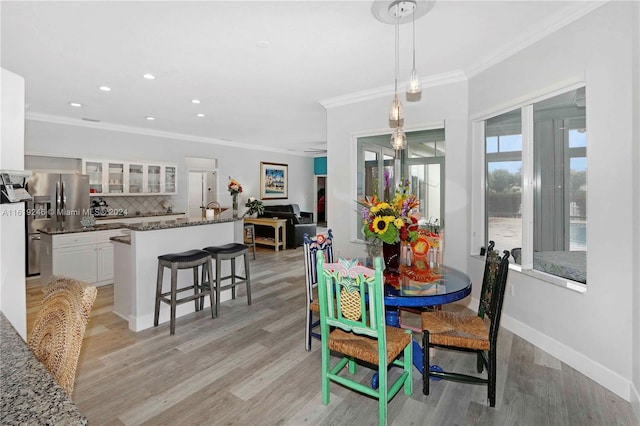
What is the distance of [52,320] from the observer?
1252mm

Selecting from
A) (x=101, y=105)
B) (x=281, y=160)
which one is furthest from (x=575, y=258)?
(x=281, y=160)

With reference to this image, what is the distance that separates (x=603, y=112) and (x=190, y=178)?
742 cm

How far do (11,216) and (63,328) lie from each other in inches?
43.6

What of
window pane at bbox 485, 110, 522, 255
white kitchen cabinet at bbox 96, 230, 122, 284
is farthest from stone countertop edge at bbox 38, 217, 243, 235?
window pane at bbox 485, 110, 522, 255

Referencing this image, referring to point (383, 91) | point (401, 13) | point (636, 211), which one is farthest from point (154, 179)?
point (636, 211)

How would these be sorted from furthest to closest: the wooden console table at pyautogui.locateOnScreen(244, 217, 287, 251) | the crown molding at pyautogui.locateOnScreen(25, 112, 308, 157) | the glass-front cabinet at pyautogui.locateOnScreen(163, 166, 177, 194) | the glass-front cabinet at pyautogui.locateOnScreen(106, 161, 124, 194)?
the wooden console table at pyautogui.locateOnScreen(244, 217, 287, 251) → the glass-front cabinet at pyautogui.locateOnScreen(163, 166, 177, 194) → the glass-front cabinet at pyautogui.locateOnScreen(106, 161, 124, 194) → the crown molding at pyautogui.locateOnScreen(25, 112, 308, 157)

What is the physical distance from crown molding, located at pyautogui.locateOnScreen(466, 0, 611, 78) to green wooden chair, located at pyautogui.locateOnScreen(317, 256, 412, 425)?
2468 millimetres

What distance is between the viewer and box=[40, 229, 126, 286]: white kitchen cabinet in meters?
4.69

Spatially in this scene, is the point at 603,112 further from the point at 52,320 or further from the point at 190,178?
the point at 190,178

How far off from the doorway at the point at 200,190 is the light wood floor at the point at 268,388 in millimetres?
4697

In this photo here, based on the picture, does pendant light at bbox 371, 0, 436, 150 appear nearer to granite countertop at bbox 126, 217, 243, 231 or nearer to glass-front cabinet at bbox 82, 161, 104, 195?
granite countertop at bbox 126, 217, 243, 231

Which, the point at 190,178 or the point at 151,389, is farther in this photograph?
the point at 190,178

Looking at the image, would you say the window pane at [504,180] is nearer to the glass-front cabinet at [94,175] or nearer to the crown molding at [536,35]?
the crown molding at [536,35]

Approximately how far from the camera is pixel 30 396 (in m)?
0.77
